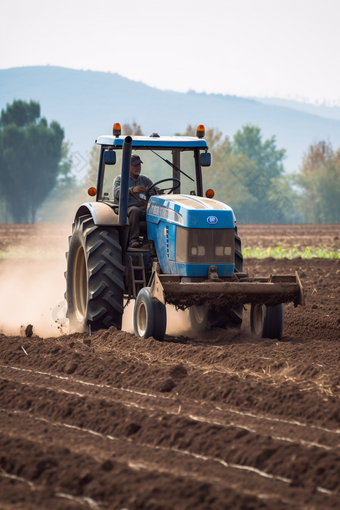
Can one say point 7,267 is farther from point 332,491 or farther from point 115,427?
point 332,491

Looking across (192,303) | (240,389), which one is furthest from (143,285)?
(240,389)

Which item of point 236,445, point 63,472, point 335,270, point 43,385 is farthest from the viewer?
point 335,270

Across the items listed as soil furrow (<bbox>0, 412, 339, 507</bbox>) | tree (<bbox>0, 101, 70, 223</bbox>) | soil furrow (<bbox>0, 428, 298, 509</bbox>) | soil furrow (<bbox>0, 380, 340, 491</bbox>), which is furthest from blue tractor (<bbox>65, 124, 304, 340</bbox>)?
tree (<bbox>0, 101, 70, 223</bbox>)

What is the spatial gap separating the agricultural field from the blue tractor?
356 mm

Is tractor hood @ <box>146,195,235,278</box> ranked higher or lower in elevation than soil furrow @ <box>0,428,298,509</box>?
higher

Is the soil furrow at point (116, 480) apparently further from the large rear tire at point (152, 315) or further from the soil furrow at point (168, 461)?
the large rear tire at point (152, 315)

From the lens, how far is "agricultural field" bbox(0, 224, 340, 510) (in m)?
3.61

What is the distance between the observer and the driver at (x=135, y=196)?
813cm

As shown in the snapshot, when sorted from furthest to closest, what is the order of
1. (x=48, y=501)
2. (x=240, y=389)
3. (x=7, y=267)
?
(x=7, y=267), (x=240, y=389), (x=48, y=501)

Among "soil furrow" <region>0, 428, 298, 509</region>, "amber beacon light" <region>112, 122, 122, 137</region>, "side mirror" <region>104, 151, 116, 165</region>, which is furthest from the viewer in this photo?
"amber beacon light" <region>112, 122, 122, 137</region>

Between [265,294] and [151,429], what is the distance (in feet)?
10.2

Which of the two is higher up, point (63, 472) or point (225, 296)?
point (225, 296)

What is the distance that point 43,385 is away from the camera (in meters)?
5.91

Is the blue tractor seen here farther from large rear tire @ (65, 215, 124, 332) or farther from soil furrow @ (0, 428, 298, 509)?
soil furrow @ (0, 428, 298, 509)
